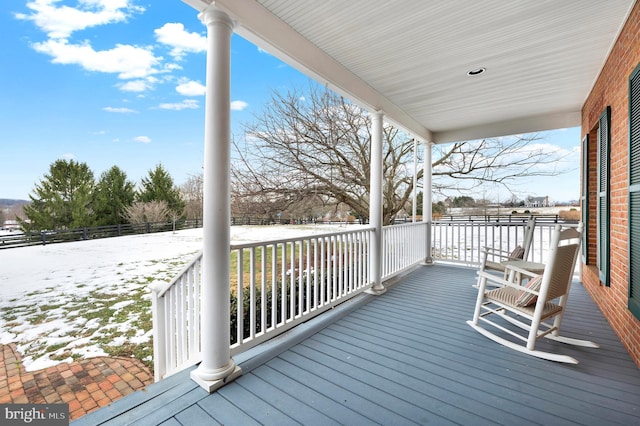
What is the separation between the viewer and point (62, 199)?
6391mm

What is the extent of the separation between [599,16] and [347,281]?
337 centimetres

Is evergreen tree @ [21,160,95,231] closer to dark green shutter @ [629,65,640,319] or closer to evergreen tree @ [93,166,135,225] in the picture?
evergreen tree @ [93,166,135,225]

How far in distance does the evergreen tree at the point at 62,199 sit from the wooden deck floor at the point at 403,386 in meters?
5.65

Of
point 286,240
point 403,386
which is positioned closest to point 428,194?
point 286,240

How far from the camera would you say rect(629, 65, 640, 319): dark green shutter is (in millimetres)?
1833

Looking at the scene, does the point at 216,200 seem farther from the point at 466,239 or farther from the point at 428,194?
the point at 466,239

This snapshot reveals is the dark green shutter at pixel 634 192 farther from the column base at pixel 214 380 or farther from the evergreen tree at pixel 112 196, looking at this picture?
the evergreen tree at pixel 112 196

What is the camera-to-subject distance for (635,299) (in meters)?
1.85

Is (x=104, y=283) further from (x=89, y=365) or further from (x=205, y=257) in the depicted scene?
(x=205, y=257)

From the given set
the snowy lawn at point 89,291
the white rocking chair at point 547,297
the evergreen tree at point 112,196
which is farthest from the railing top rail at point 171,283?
the evergreen tree at point 112,196

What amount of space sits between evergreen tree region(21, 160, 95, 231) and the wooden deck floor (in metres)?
5.65

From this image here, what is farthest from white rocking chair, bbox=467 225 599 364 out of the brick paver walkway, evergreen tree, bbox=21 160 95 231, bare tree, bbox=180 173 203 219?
evergreen tree, bbox=21 160 95 231

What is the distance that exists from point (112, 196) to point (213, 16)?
945cm

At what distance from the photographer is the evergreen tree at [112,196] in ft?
25.7
